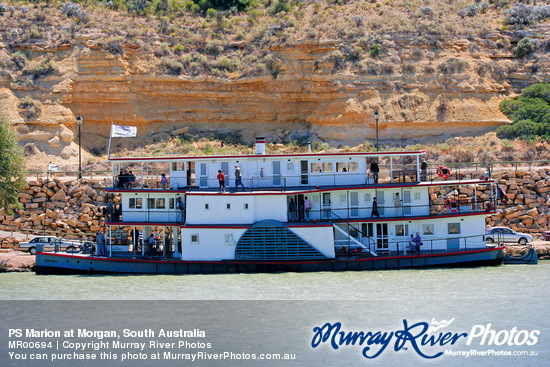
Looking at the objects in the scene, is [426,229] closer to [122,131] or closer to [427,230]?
[427,230]

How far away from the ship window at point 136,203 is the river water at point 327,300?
3612mm

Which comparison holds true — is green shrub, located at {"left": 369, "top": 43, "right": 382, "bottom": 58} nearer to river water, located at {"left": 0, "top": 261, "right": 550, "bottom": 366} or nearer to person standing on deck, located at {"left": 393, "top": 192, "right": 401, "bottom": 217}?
person standing on deck, located at {"left": 393, "top": 192, "right": 401, "bottom": 217}

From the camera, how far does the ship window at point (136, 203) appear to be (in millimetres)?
34938

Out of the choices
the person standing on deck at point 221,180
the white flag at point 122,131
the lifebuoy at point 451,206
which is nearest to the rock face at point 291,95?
the white flag at point 122,131

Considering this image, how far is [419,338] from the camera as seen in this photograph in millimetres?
A: 23750

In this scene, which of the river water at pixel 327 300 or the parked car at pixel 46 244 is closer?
the river water at pixel 327 300

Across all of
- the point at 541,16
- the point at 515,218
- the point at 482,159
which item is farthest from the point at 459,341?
the point at 541,16

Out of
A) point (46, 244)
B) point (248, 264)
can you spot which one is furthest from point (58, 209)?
point (248, 264)

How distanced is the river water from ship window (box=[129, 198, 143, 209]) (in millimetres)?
3612

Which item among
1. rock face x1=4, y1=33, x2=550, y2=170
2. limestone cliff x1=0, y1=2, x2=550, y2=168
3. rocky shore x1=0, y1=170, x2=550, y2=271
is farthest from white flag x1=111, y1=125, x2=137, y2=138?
limestone cliff x1=0, y1=2, x2=550, y2=168

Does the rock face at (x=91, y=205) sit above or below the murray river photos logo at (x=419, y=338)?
above

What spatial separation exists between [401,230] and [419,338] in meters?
10.8

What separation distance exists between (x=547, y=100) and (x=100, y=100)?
31.2m

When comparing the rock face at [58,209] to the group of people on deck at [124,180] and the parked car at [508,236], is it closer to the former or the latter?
the group of people on deck at [124,180]
